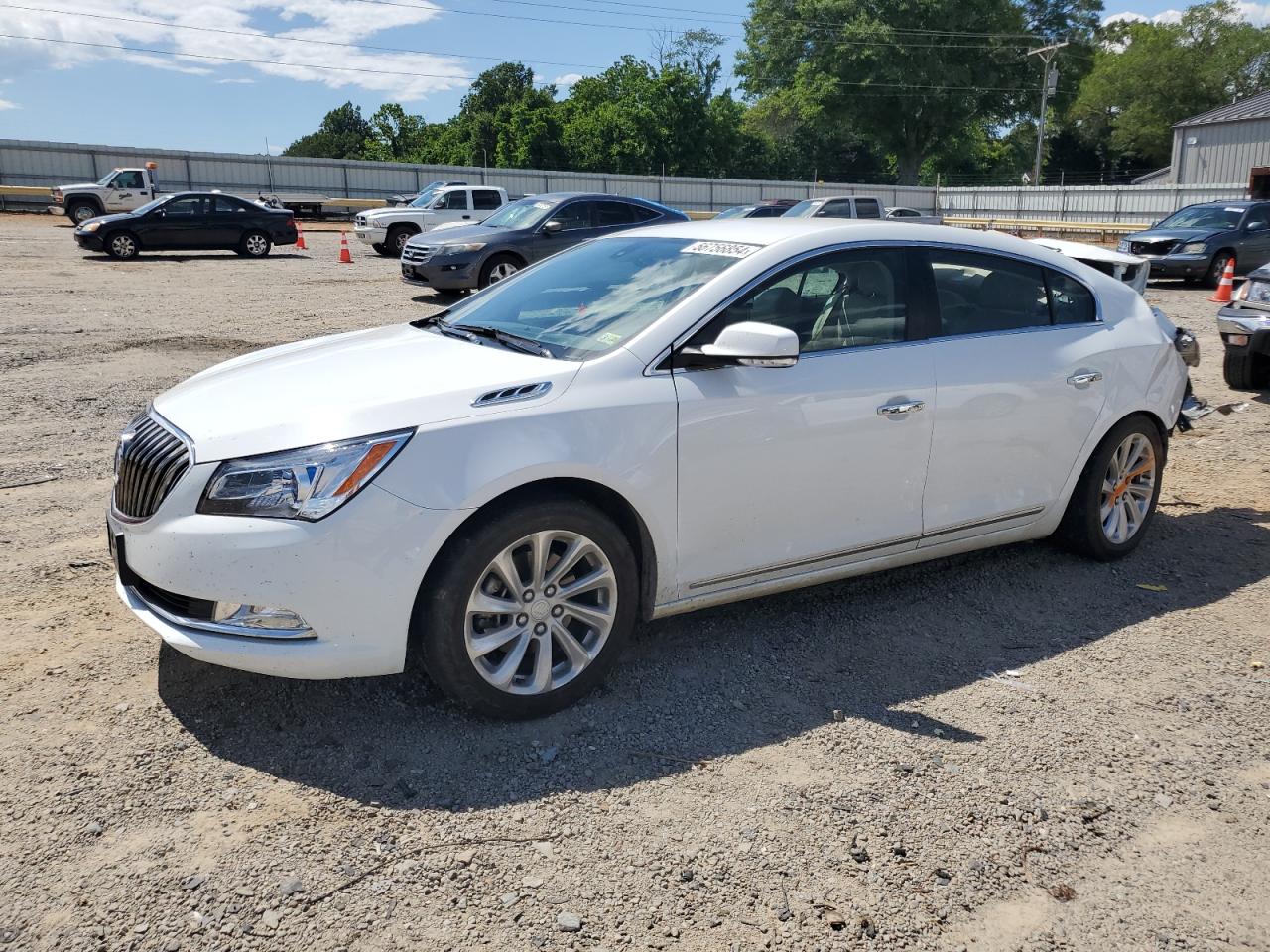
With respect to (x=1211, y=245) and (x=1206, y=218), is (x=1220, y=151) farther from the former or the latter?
(x=1211, y=245)

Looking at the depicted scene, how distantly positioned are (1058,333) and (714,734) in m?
2.69

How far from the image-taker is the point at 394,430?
339 cm

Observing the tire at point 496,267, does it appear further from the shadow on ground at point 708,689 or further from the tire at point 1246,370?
the shadow on ground at point 708,689

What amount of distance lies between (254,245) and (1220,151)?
4393cm

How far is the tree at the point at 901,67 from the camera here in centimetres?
6056

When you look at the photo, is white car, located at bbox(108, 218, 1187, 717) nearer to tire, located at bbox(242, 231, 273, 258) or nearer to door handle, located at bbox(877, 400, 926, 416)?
door handle, located at bbox(877, 400, 926, 416)

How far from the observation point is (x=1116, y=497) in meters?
5.31

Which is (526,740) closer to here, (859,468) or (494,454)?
(494,454)

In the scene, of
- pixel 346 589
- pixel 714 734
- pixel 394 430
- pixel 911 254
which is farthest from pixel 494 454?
pixel 911 254

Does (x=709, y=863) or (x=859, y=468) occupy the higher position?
(x=859, y=468)

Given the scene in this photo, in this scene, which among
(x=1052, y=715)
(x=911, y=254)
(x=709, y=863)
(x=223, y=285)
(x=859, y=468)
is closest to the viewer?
(x=709, y=863)

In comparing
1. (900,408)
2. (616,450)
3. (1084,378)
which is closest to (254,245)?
(1084,378)

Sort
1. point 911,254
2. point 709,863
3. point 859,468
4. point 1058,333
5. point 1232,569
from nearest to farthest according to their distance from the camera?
point 709,863, point 859,468, point 911,254, point 1058,333, point 1232,569

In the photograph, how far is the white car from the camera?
131 inches
